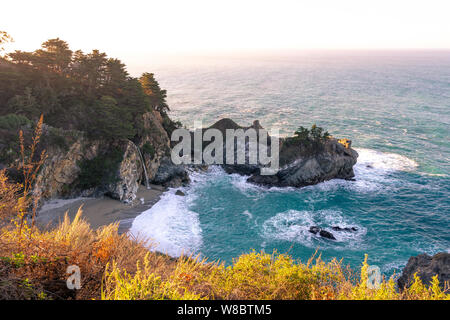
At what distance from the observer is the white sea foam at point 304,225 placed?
27.0 meters

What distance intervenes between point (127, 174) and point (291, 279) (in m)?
26.9

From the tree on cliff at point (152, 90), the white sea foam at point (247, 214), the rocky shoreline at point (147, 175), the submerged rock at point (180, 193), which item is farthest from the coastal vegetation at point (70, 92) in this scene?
the white sea foam at point (247, 214)

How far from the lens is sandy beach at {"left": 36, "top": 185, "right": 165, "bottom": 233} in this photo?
81.0ft

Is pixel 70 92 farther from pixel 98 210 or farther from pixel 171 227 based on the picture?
pixel 171 227

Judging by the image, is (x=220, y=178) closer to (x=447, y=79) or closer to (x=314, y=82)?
(x=314, y=82)

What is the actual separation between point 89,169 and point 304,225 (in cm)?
2500

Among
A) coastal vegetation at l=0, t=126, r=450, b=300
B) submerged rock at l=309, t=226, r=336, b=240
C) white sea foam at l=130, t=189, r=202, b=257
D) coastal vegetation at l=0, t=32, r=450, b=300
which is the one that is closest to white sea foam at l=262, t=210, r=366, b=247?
submerged rock at l=309, t=226, r=336, b=240

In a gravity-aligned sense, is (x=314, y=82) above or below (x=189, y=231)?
above

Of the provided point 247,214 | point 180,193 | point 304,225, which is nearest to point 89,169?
point 180,193

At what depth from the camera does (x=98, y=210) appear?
27125mm

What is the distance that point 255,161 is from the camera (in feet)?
135

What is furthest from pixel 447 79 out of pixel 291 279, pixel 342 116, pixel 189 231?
pixel 291 279

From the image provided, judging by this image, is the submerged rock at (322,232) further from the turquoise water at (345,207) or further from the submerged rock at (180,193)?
the submerged rock at (180,193)
